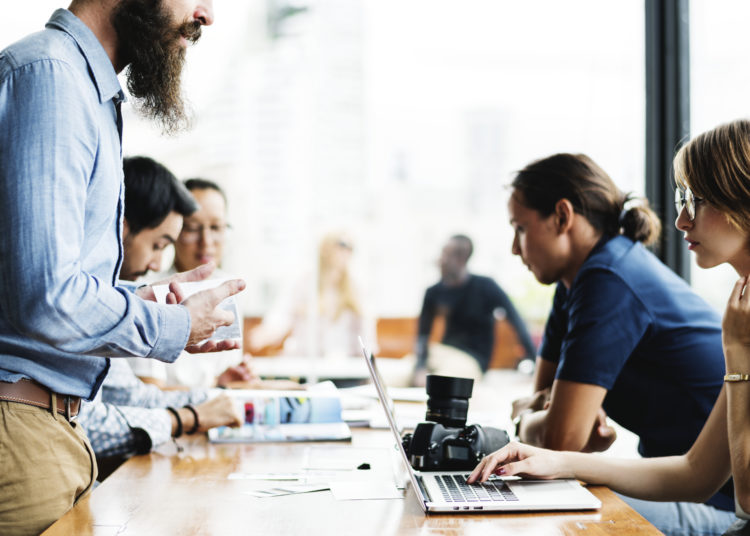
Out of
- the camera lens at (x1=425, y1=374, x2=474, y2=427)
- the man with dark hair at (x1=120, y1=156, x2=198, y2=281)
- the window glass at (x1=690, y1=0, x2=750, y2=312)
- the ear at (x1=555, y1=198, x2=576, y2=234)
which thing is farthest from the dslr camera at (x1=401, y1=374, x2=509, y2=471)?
the window glass at (x1=690, y1=0, x2=750, y2=312)

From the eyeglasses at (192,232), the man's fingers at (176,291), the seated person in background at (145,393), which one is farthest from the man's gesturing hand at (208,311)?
the eyeglasses at (192,232)

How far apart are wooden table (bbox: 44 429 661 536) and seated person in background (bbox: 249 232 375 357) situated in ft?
11.7

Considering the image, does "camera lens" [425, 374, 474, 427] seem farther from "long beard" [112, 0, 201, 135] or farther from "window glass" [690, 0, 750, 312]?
"window glass" [690, 0, 750, 312]

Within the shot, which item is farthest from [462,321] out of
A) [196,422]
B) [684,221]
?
[684,221]

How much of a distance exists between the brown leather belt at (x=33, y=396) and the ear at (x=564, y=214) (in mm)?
1235

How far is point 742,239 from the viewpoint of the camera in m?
1.51

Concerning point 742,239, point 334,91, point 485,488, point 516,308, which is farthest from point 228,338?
point 334,91

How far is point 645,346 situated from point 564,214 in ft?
1.27

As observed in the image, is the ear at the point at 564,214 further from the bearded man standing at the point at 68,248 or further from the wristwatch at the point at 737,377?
the bearded man standing at the point at 68,248

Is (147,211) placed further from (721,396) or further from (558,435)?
(721,396)

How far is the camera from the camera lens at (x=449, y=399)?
4.99ft

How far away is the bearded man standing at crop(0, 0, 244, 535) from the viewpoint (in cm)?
114

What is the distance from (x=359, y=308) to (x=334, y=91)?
153 cm

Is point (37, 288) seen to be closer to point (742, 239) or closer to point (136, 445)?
point (136, 445)
